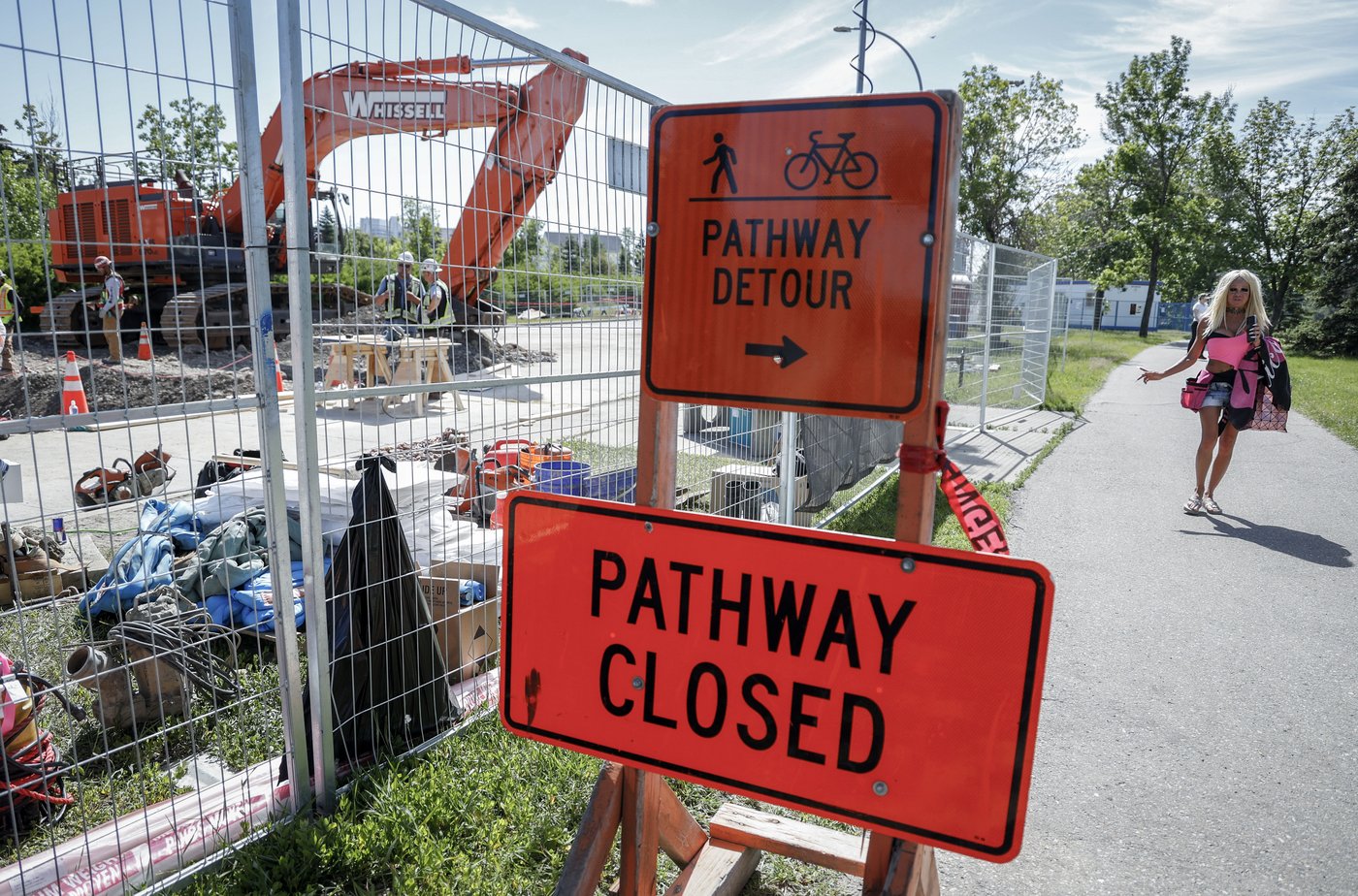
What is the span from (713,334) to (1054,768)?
2.83 meters

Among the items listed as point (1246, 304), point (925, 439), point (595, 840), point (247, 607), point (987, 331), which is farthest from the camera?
point (987, 331)

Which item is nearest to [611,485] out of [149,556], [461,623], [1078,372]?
[461,623]

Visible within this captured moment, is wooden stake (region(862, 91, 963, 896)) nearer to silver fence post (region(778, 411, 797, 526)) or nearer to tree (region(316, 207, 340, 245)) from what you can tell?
tree (region(316, 207, 340, 245))

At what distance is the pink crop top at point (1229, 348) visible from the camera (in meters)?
7.02

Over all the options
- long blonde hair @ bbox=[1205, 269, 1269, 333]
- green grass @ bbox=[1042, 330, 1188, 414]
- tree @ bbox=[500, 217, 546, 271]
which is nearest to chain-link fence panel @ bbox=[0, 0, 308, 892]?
tree @ bbox=[500, 217, 546, 271]

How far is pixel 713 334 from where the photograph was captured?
5.62 feet

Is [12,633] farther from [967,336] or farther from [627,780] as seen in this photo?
[967,336]

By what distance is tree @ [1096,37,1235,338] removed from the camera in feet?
148

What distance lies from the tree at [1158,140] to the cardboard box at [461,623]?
1947 inches

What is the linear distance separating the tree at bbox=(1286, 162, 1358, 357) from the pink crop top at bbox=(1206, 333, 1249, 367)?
37.9 meters

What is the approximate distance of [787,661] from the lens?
1565 mm

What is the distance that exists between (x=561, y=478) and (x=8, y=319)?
2.11 meters

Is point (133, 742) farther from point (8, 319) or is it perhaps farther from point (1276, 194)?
point (1276, 194)

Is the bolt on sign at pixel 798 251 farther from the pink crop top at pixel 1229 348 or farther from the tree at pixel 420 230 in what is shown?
the pink crop top at pixel 1229 348
